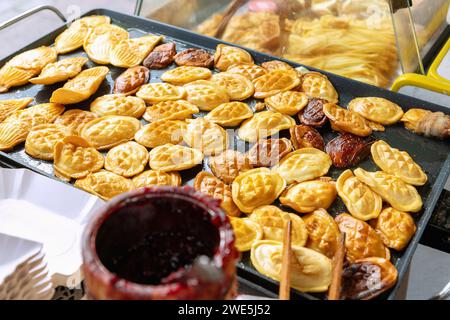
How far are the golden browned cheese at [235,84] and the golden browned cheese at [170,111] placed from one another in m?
0.20

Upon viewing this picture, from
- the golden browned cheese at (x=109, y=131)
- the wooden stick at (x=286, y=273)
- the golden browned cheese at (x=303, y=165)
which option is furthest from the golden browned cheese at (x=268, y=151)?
the wooden stick at (x=286, y=273)

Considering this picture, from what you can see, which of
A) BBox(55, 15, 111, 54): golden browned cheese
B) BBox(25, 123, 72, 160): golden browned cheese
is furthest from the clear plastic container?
BBox(25, 123, 72, 160): golden browned cheese

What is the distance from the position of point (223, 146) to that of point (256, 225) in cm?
47

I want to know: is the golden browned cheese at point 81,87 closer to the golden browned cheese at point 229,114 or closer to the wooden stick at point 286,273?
the golden browned cheese at point 229,114

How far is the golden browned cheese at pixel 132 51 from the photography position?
8.02 feet

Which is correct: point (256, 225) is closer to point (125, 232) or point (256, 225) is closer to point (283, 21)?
point (125, 232)

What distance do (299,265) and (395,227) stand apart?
406mm

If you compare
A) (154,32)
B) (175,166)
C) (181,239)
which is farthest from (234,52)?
(181,239)

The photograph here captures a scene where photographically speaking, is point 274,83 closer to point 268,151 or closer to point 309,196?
point 268,151

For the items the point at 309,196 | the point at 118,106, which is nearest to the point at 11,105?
the point at 118,106

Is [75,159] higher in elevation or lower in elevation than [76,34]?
lower

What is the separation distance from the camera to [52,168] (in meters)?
1.90

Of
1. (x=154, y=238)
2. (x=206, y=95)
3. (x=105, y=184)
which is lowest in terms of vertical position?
(x=105, y=184)

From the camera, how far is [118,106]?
7.12ft
